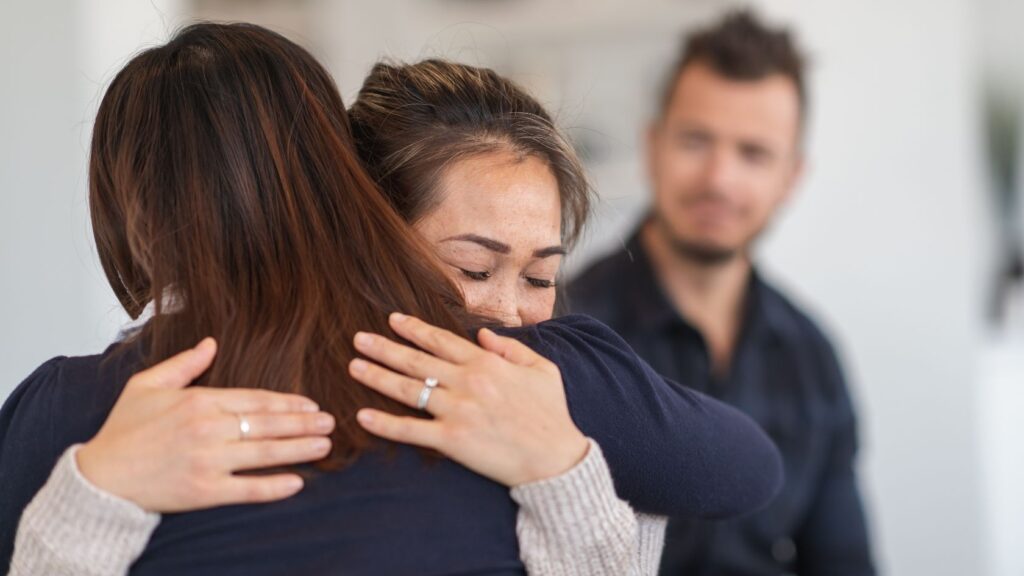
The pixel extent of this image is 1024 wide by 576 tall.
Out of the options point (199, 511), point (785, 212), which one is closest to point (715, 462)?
point (199, 511)

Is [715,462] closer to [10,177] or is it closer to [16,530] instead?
[16,530]

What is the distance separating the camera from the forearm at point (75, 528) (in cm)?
95

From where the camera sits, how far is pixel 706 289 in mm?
2438

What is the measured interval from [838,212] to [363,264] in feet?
8.04

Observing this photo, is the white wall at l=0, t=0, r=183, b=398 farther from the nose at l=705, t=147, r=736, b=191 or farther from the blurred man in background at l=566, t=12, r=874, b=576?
the nose at l=705, t=147, r=736, b=191

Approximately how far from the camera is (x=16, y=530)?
3.39ft

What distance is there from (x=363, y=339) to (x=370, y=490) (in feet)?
0.45

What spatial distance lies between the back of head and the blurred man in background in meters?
0.91

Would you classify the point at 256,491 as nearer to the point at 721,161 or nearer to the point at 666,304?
the point at 666,304

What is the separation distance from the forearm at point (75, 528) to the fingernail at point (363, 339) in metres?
0.23

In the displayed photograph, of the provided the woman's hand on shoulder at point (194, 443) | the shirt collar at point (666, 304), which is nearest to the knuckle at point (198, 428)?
the woman's hand on shoulder at point (194, 443)

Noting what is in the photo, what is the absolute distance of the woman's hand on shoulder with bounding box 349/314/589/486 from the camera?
1.01 metres

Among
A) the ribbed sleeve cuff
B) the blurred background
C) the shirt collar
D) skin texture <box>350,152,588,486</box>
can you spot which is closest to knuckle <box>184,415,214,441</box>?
skin texture <box>350,152,588,486</box>

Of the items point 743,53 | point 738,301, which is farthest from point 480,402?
point 743,53
